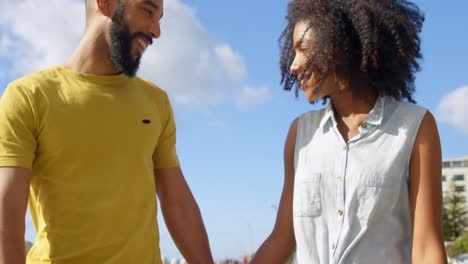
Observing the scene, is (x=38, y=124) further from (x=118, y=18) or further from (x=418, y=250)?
(x=418, y=250)

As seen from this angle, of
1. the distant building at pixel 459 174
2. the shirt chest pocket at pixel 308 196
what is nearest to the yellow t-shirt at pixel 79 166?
the shirt chest pocket at pixel 308 196

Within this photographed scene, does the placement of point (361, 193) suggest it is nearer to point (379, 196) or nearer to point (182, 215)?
point (379, 196)

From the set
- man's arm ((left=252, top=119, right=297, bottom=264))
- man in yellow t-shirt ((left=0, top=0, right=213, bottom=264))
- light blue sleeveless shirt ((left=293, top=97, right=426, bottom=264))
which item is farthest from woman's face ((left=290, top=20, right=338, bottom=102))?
man in yellow t-shirt ((left=0, top=0, right=213, bottom=264))

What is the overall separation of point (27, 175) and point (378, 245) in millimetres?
1759

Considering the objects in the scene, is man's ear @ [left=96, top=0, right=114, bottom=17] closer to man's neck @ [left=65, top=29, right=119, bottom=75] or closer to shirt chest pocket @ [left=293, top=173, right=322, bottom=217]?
man's neck @ [left=65, top=29, right=119, bottom=75]

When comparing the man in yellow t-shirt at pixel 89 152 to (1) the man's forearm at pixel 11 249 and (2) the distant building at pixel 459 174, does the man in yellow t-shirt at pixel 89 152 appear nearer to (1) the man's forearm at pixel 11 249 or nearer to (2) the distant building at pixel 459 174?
(1) the man's forearm at pixel 11 249

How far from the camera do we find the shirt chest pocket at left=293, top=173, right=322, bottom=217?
3.44 m

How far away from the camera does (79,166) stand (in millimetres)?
3650

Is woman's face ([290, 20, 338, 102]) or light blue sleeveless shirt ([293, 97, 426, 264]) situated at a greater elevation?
woman's face ([290, 20, 338, 102])

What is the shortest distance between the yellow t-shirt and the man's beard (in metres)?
0.17

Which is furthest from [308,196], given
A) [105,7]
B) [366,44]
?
[105,7]

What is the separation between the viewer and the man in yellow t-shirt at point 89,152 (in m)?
3.53

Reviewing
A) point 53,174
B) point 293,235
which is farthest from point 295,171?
point 53,174

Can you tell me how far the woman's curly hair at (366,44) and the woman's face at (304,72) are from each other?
0.06 ft
